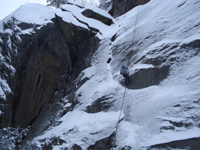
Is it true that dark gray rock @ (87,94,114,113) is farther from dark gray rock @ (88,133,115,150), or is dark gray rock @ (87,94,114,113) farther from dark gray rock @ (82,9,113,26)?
dark gray rock @ (82,9,113,26)

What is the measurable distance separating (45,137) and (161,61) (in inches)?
236

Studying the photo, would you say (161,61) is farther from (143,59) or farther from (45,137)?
(45,137)

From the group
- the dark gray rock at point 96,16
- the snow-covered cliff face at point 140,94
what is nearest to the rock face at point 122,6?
the dark gray rock at point 96,16

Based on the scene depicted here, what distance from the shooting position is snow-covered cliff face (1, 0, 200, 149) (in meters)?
5.33

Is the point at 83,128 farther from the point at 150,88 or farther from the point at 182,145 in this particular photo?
the point at 182,145

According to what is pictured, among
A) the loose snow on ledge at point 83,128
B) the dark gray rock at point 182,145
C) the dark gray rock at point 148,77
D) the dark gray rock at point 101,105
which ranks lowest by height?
the loose snow on ledge at point 83,128

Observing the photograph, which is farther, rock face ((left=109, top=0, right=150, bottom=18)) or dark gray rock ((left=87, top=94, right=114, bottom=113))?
rock face ((left=109, top=0, right=150, bottom=18))

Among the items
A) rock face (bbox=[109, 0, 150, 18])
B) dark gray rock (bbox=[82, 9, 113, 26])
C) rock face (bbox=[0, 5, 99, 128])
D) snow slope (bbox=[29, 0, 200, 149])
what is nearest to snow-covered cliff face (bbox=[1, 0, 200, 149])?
snow slope (bbox=[29, 0, 200, 149])

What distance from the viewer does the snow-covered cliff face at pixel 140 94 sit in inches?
210

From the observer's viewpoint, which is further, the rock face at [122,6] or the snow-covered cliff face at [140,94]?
the rock face at [122,6]

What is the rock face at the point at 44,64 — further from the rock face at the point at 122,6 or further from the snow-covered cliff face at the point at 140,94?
the rock face at the point at 122,6

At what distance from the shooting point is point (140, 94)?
6.81 meters

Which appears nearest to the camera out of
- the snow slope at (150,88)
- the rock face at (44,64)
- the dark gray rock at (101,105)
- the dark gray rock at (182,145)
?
the dark gray rock at (182,145)

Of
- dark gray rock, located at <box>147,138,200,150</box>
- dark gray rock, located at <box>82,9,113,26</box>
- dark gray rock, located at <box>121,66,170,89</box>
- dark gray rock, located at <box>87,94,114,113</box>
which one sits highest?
dark gray rock, located at <box>82,9,113,26</box>
